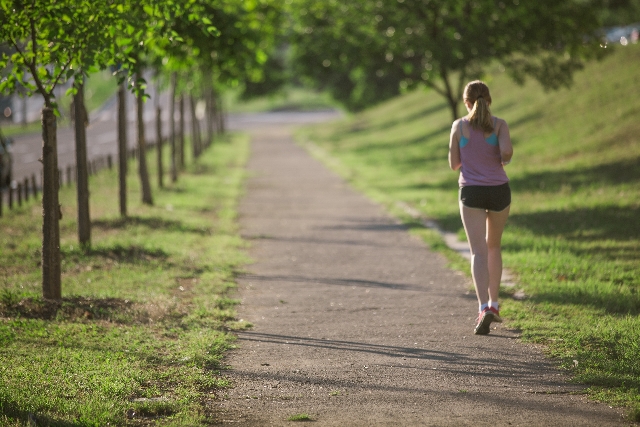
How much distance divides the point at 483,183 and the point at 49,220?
3.85 m

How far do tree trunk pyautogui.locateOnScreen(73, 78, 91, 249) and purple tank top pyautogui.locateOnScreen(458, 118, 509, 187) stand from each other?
5.27 metres

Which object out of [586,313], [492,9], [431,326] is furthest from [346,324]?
[492,9]

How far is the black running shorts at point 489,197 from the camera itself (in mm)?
6594

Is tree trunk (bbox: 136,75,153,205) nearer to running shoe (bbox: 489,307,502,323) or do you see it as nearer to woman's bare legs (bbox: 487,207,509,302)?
woman's bare legs (bbox: 487,207,509,302)

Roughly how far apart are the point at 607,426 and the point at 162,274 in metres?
5.70

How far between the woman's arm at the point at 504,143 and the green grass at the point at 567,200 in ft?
4.62

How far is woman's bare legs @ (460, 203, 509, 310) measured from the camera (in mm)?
6664

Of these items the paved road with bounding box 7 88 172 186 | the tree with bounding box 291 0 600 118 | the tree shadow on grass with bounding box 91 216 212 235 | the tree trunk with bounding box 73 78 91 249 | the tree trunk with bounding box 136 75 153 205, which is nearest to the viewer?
the tree trunk with bounding box 73 78 91 249

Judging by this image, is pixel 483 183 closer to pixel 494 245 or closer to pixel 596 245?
pixel 494 245

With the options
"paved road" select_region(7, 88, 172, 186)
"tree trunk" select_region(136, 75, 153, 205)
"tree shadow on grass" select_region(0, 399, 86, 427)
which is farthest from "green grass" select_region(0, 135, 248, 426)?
"paved road" select_region(7, 88, 172, 186)

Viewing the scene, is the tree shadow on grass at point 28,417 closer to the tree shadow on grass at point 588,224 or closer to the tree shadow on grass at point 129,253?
the tree shadow on grass at point 129,253

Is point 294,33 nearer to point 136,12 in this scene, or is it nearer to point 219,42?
point 219,42

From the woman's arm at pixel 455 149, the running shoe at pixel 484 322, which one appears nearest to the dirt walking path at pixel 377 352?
the running shoe at pixel 484 322

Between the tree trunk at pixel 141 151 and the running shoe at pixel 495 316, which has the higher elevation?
the tree trunk at pixel 141 151
